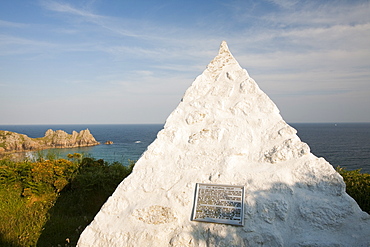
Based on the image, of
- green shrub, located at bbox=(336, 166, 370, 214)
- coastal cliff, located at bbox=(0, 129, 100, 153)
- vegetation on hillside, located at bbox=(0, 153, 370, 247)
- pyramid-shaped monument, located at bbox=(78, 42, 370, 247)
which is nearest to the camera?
pyramid-shaped monument, located at bbox=(78, 42, 370, 247)

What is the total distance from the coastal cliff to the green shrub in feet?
161

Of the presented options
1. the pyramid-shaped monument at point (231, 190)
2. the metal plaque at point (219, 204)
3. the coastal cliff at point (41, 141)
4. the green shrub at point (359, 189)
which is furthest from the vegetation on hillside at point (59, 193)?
the coastal cliff at point (41, 141)

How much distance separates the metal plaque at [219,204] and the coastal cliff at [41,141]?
4803 cm

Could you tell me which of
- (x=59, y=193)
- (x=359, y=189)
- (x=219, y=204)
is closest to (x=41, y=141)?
(x=59, y=193)

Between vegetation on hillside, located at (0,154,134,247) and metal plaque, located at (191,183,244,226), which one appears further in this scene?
vegetation on hillside, located at (0,154,134,247)

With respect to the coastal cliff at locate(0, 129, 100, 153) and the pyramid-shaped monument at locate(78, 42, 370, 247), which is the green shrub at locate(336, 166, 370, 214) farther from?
the coastal cliff at locate(0, 129, 100, 153)

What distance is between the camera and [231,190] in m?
4.46

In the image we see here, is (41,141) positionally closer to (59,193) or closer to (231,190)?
(59,193)

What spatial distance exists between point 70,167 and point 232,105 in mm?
6373

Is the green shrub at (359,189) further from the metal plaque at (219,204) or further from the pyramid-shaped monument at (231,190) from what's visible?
the metal plaque at (219,204)

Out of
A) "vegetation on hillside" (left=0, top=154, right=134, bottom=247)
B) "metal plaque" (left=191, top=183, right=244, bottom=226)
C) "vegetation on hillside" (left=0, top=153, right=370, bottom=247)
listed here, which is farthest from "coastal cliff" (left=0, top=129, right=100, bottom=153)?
"metal plaque" (left=191, top=183, right=244, bottom=226)

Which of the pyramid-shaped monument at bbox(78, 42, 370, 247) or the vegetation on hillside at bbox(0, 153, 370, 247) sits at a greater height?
the pyramid-shaped monument at bbox(78, 42, 370, 247)

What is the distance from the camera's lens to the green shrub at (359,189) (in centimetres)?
620

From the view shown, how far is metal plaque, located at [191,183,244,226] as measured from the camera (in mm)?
4199
